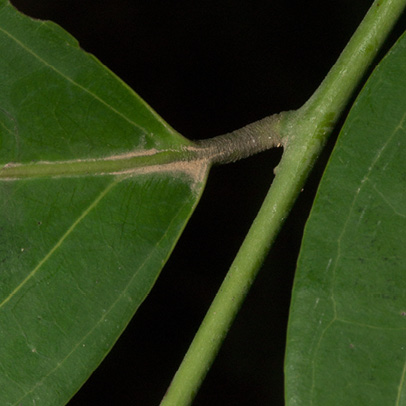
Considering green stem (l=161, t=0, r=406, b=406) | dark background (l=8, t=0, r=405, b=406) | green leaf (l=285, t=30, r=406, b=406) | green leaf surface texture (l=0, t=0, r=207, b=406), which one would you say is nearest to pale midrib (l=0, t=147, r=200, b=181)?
green leaf surface texture (l=0, t=0, r=207, b=406)

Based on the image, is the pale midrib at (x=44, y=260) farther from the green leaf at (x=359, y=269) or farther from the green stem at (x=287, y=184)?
the green leaf at (x=359, y=269)

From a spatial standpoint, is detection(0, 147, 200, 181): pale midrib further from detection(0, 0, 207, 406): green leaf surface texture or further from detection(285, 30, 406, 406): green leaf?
detection(285, 30, 406, 406): green leaf

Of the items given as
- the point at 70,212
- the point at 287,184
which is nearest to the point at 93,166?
the point at 70,212

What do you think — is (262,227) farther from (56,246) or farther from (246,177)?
(246,177)

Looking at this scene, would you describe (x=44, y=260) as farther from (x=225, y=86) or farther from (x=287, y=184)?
(x=225, y=86)

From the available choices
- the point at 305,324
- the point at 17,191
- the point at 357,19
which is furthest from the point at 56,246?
the point at 357,19

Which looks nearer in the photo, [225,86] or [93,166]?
[93,166]
